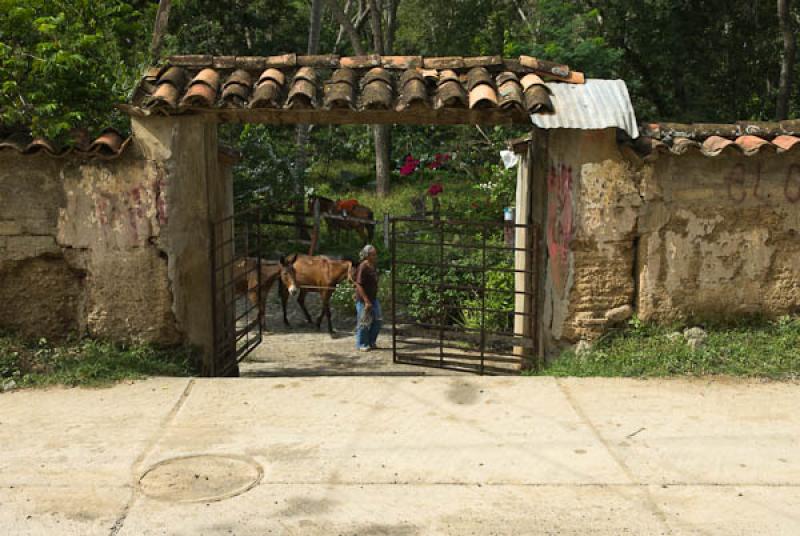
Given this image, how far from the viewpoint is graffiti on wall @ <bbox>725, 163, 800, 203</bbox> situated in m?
6.86

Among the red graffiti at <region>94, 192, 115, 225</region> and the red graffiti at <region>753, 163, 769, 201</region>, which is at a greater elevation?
the red graffiti at <region>753, 163, 769, 201</region>

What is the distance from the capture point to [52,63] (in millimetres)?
7105

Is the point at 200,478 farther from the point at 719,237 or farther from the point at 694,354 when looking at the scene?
the point at 719,237

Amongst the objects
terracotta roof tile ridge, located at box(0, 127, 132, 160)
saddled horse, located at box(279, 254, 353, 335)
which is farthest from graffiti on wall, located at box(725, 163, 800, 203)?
saddled horse, located at box(279, 254, 353, 335)

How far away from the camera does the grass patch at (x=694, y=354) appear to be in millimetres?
6516

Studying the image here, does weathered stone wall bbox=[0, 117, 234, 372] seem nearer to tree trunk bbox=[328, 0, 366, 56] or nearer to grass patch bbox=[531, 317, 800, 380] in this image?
grass patch bbox=[531, 317, 800, 380]

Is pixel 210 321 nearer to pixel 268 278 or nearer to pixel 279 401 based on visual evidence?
pixel 279 401

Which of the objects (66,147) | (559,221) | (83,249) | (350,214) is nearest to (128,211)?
(83,249)

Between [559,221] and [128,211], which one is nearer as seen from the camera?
[128,211]

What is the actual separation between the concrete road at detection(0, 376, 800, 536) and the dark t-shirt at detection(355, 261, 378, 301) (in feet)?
14.1

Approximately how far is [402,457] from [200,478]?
1218 mm

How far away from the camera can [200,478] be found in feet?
15.7

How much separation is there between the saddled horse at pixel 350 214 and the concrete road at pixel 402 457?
1137 cm

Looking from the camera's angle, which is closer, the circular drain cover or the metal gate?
the circular drain cover
